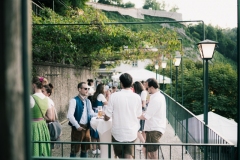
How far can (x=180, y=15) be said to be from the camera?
8281cm

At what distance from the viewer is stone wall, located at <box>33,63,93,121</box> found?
12336mm

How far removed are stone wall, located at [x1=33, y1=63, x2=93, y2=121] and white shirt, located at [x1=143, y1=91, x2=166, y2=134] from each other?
21.4 ft

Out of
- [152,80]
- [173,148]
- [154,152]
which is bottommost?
[173,148]

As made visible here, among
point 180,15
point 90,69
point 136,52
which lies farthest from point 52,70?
point 180,15

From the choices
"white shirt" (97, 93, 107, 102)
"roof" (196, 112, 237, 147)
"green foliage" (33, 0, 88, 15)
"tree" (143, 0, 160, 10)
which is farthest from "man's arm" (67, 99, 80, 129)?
"tree" (143, 0, 160, 10)

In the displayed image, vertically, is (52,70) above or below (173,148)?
above

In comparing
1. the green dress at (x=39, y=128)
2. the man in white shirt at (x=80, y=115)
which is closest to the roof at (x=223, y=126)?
the man in white shirt at (x=80, y=115)

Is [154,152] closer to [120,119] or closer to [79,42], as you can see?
[120,119]

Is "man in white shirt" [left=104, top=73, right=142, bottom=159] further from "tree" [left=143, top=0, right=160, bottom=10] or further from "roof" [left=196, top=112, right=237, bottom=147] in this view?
"tree" [left=143, top=0, right=160, bottom=10]

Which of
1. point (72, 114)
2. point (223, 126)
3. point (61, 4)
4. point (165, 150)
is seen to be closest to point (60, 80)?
point (61, 4)

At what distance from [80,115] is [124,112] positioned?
1743 millimetres

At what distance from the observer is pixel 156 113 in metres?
A: 5.67

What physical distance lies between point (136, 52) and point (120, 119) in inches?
523

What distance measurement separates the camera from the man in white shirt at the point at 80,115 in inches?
245
